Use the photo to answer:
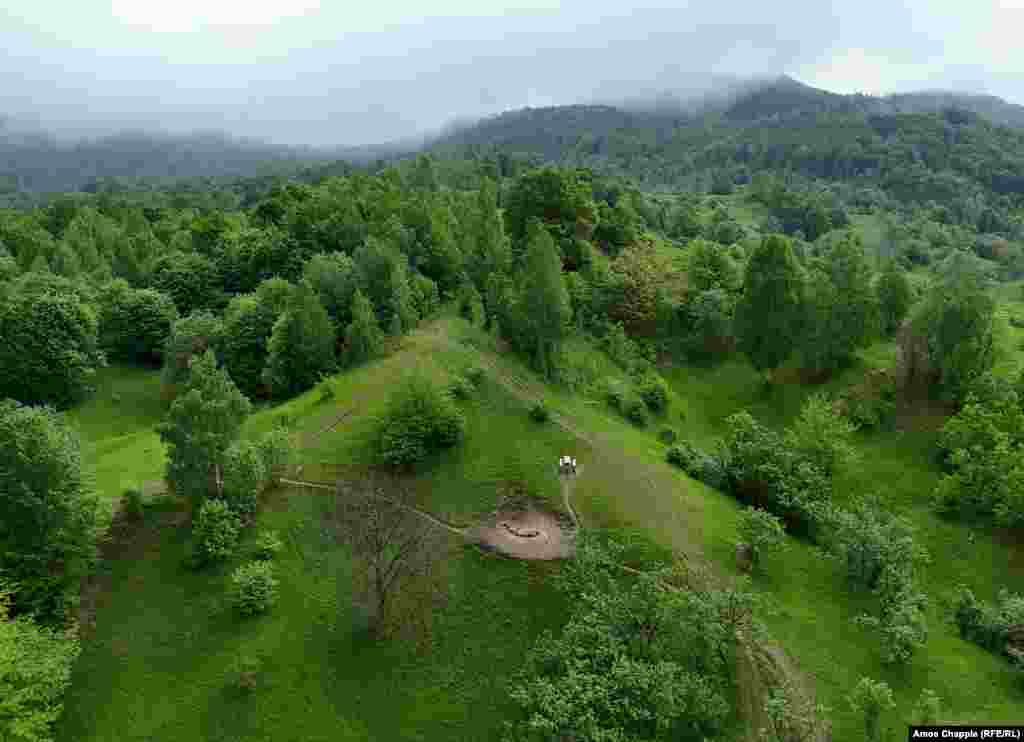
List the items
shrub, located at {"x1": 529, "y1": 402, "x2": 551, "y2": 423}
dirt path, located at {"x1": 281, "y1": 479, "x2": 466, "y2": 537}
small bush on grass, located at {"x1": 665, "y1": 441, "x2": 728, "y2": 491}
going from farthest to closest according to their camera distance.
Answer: small bush on grass, located at {"x1": 665, "y1": 441, "x2": 728, "y2": 491} → shrub, located at {"x1": 529, "y1": 402, "x2": 551, "y2": 423} → dirt path, located at {"x1": 281, "y1": 479, "x2": 466, "y2": 537}

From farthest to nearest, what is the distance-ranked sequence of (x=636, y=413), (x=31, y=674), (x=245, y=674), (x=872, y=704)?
(x=636, y=413) < (x=245, y=674) < (x=872, y=704) < (x=31, y=674)

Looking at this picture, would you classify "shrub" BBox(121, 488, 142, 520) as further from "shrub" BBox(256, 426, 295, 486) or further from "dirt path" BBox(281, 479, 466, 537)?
"dirt path" BBox(281, 479, 466, 537)

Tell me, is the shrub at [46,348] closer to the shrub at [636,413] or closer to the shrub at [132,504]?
the shrub at [132,504]

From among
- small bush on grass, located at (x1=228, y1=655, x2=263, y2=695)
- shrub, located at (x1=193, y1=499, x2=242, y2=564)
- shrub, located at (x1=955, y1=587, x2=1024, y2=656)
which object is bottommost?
shrub, located at (x1=955, y1=587, x2=1024, y2=656)

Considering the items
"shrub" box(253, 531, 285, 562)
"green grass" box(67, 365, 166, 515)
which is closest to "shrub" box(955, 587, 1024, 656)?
"shrub" box(253, 531, 285, 562)

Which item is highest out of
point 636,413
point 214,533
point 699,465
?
point 214,533

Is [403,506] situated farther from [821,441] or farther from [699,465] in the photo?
[821,441]

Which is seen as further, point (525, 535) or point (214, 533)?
point (525, 535)

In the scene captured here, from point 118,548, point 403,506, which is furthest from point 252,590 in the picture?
point 403,506
